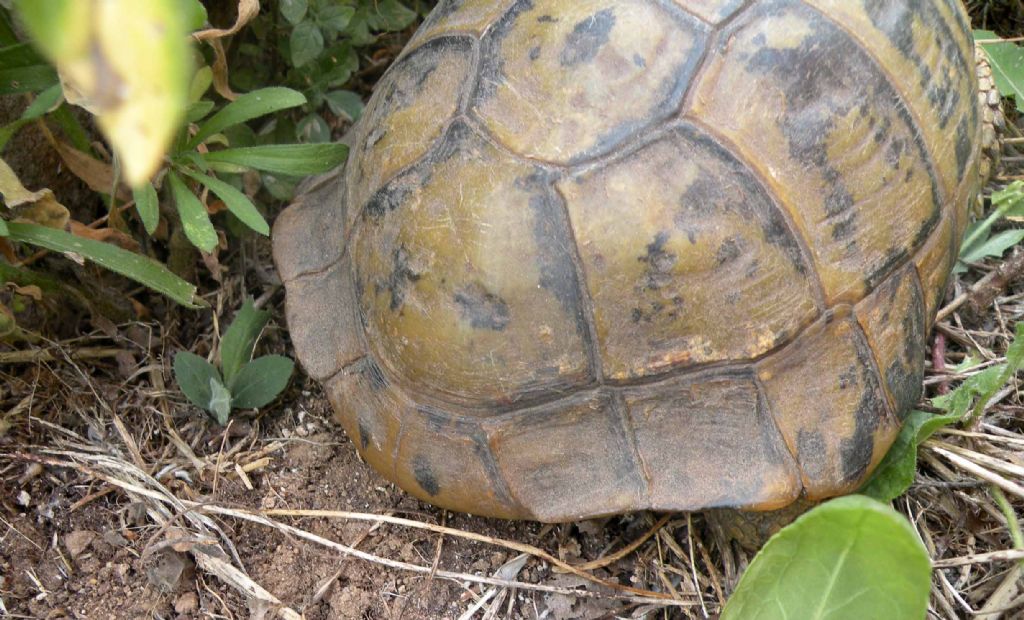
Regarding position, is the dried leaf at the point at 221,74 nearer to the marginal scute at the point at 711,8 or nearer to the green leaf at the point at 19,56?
the green leaf at the point at 19,56

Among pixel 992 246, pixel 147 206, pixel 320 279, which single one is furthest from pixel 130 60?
pixel 992 246

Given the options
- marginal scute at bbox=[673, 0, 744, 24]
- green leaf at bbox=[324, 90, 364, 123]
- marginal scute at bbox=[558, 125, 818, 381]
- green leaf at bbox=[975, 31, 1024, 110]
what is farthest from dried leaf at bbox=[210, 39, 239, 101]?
green leaf at bbox=[975, 31, 1024, 110]

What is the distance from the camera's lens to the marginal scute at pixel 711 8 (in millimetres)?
1482

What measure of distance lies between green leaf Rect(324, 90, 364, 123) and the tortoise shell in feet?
1.68

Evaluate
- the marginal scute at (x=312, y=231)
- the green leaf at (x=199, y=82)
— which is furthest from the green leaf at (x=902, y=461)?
→ the green leaf at (x=199, y=82)

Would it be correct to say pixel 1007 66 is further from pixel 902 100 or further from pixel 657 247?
pixel 657 247

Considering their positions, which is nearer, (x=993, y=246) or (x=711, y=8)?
(x=711, y=8)

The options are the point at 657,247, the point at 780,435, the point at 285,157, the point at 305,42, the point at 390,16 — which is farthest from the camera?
the point at 390,16

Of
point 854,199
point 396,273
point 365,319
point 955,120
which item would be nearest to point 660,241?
point 854,199

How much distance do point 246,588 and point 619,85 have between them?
125 centimetres

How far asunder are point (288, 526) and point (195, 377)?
1.39 feet

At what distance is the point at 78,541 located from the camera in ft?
5.86

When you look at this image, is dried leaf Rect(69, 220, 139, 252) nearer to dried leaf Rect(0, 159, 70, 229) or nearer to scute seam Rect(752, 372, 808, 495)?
dried leaf Rect(0, 159, 70, 229)

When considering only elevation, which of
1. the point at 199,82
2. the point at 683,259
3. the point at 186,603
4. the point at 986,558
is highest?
the point at 199,82
